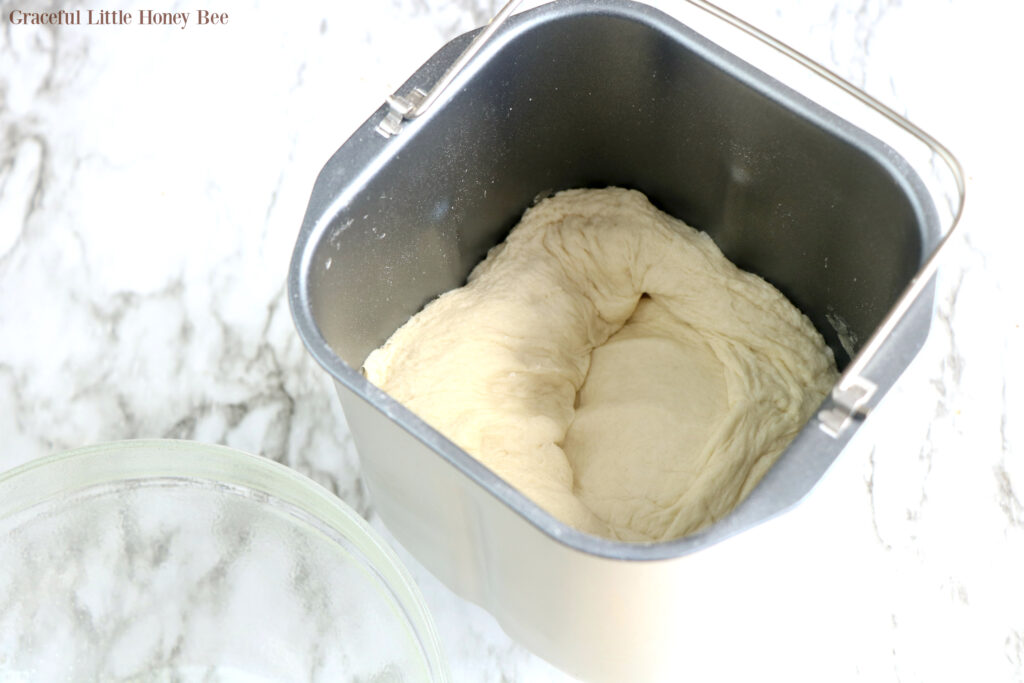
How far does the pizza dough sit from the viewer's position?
65 cm

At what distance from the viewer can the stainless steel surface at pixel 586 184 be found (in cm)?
53

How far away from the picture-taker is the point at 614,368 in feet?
2.35

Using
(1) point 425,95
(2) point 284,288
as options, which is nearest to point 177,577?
(2) point 284,288

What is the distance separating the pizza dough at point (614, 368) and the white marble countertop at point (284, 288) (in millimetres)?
80

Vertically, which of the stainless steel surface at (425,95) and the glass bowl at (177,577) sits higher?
the stainless steel surface at (425,95)

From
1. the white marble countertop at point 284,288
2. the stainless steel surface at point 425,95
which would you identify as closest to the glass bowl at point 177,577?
the white marble countertop at point 284,288

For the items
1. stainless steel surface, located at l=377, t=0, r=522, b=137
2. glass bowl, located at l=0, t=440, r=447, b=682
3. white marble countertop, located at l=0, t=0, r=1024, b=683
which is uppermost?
stainless steel surface, located at l=377, t=0, r=522, b=137

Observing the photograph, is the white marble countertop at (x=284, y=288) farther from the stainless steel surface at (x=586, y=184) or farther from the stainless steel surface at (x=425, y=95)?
the stainless steel surface at (x=425, y=95)

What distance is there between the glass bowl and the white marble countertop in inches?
2.3

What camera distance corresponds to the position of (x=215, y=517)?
28.7 inches

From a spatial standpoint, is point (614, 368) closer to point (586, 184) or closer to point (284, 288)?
point (586, 184)

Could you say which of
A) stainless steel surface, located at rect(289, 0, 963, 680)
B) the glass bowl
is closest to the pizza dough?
stainless steel surface, located at rect(289, 0, 963, 680)

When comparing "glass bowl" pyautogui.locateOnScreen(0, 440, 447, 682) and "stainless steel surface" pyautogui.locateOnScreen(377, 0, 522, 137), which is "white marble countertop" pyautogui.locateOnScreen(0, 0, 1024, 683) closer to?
"glass bowl" pyautogui.locateOnScreen(0, 440, 447, 682)

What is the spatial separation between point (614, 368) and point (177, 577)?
0.32m
